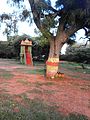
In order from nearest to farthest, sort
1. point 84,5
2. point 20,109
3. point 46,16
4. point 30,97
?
point 20,109 → point 30,97 → point 84,5 → point 46,16

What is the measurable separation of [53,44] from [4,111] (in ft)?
25.9

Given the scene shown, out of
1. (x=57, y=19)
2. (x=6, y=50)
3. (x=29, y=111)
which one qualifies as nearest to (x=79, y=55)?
(x=6, y=50)

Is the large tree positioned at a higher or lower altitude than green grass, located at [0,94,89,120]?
higher

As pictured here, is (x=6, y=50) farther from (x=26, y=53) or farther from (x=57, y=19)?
(x=57, y=19)

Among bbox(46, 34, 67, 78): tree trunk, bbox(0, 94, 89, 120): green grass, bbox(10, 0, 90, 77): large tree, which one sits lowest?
bbox(0, 94, 89, 120): green grass

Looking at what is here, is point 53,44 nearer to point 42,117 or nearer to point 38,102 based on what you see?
point 38,102

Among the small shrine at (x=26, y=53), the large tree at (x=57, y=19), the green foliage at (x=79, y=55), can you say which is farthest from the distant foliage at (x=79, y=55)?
the large tree at (x=57, y=19)

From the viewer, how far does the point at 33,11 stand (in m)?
12.6

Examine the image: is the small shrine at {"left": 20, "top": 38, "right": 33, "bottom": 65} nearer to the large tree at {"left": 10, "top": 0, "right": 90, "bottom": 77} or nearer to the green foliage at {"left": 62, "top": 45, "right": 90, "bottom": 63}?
the large tree at {"left": 10, "top": 0, "right": 90, "bottom": 77}

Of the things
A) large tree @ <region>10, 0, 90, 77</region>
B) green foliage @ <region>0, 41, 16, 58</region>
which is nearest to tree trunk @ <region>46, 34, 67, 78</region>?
large tree @ <region>10, 0, 90, 77</region>

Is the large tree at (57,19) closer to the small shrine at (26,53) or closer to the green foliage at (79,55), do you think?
the small shrine at (26,53)

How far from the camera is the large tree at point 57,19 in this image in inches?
476

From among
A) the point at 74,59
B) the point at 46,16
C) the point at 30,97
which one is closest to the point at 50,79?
the point at 46,16

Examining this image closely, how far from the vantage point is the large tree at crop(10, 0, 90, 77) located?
1210cm
